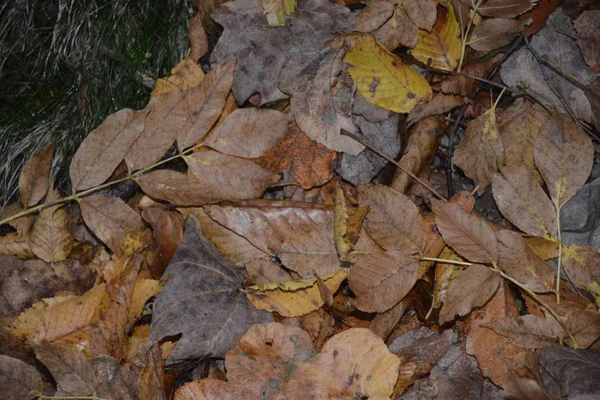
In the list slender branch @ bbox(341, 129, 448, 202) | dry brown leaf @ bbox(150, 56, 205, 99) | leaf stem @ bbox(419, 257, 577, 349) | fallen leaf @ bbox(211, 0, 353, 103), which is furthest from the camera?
dry brown leaf @ bbox(150, 56, 205, 99)

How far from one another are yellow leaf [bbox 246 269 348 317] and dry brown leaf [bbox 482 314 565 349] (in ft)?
1.47

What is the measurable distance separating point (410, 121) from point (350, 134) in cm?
20

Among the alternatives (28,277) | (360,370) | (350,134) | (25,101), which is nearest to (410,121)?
(350,134)

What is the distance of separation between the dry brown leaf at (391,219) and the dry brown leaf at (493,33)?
62cm

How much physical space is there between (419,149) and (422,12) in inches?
17.9

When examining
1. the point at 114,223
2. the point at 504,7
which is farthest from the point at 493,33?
the point at 114,223

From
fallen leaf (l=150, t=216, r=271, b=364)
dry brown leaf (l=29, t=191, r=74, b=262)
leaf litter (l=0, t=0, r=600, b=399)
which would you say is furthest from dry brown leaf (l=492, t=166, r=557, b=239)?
dry brown leaf (l=29, t=191, r=74, b=262)

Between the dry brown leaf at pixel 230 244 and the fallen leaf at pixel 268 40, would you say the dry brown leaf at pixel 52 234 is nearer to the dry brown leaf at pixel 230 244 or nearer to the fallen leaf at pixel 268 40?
the dry brown leaf at pixel 230 244

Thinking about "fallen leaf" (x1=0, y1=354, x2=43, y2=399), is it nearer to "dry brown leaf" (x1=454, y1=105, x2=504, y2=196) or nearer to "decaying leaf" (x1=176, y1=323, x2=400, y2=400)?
"decaying leaf" (x1=176, y1=323, x2=400, y2=400)

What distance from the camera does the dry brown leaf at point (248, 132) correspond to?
6.54ft

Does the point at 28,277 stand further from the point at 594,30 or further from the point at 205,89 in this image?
the point at 594,30

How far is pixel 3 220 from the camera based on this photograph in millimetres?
2072

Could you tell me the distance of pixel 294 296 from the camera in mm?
1810

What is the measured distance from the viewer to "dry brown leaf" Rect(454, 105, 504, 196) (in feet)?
6.27
